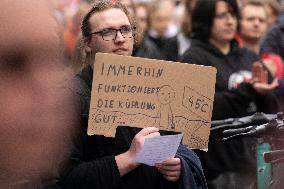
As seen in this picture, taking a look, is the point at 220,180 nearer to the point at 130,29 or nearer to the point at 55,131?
the point at 130,29

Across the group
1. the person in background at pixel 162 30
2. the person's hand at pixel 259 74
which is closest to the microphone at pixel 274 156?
the person's hand at pixel 259 74

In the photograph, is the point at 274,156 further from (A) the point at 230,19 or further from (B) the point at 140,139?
(A) the point at 230,19

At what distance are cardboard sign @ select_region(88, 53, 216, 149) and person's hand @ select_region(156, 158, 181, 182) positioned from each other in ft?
0.56

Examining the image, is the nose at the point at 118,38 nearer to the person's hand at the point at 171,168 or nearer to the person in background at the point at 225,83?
the person's hand at the point at 171,168

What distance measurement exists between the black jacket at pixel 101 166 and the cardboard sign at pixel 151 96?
13cm

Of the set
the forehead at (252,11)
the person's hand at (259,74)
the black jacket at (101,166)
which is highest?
the forehead at (252,11)

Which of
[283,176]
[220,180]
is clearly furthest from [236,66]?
[283,176]

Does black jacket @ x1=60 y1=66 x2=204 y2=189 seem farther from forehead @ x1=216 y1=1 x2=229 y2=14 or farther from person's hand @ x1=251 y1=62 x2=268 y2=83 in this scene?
Result: forehead @ x1=216 y1=1 x2=229 y2=14

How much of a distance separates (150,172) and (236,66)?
8.21ft

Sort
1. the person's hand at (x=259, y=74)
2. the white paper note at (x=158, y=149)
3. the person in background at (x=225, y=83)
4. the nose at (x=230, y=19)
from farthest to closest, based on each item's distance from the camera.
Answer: the nose at (x=230, y=19) → the person's hand at (x=259, y=74) → the person in background at (x=225, y=83) → the white paper note at (x=158, y=149)

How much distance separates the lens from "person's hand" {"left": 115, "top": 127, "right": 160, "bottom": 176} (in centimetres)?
289

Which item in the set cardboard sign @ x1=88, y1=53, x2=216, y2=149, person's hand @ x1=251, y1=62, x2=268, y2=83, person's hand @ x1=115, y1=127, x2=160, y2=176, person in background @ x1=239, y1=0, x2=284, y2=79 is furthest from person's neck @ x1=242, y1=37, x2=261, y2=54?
person's hand @ x1=115, y1=127, x2=160, y2=176

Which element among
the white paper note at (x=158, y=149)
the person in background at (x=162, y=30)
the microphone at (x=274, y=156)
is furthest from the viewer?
the person in background at (x=162, y=30)

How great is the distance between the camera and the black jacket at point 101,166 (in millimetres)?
3041
